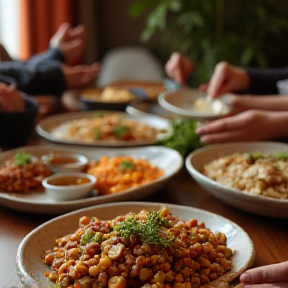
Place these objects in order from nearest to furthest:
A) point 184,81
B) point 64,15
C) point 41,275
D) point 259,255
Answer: point 41,275
point 259,255
point 184,81
point 64,15

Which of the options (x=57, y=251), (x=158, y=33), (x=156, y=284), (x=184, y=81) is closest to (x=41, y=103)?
(x=184, y=81)

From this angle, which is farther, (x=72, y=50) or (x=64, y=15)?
(x=64, y=15)

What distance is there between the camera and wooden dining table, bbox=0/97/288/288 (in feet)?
3.85

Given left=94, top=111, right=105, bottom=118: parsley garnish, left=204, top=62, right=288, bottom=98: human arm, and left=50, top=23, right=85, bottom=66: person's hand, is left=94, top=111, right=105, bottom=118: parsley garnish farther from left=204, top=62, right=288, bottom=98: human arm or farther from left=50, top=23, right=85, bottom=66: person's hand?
left=50, top=23, right=85, bottom=66: person's hand

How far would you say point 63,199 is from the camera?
1472 millimetres

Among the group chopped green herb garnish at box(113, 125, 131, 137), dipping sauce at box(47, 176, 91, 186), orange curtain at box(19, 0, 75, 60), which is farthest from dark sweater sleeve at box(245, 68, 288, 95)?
orange curtain at box(19, 0, 75, 60)

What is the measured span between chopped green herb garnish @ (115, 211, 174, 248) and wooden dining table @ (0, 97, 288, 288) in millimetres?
250

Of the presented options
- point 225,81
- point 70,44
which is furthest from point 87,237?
point 70,44

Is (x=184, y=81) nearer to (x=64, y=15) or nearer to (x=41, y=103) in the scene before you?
(x=41, y=103)

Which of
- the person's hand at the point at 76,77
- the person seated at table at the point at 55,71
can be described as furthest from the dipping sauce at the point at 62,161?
the person's hand at the point at 76,77

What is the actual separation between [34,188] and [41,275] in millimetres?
546

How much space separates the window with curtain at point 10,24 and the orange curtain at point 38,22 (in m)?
0.10

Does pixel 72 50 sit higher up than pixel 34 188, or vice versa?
pixel 72 50

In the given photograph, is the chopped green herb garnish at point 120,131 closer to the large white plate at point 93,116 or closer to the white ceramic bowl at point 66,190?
the large white plate at point 93,116
